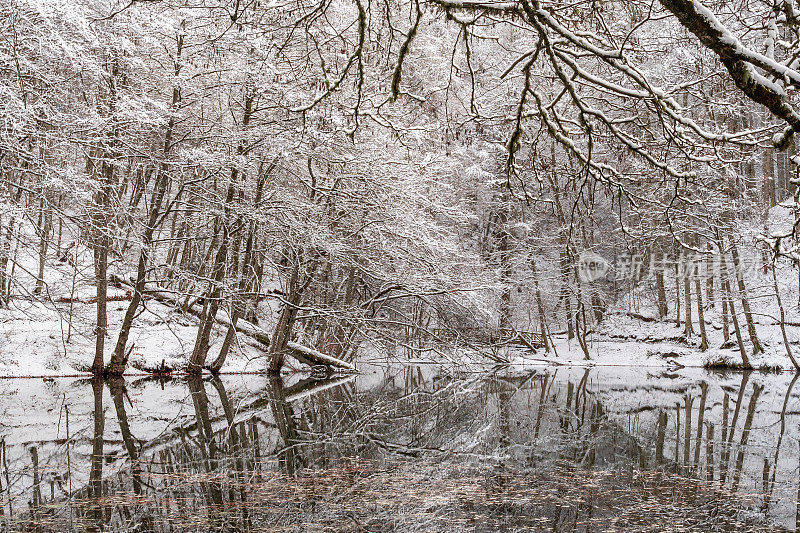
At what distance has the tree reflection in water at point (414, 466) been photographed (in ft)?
16.1

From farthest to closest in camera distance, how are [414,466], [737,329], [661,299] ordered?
[661,299] < [737,329] < [414,466]

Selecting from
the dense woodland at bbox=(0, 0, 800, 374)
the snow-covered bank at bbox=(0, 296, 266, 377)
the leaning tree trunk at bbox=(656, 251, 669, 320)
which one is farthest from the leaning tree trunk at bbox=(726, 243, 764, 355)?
the snow-covered bank at bbox=(0, 296, 266, 377)

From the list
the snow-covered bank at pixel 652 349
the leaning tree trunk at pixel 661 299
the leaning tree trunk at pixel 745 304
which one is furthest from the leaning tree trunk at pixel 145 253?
the leaning tree trunk at pixel 661 299

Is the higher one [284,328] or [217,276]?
[217,276]

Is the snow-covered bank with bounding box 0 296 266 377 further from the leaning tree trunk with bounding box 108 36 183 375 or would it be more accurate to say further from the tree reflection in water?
the tree reflection in water

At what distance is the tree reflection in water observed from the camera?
492cm

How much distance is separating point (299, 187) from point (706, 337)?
16.8m

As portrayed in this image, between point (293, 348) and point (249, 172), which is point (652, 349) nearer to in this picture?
point (293, 348)

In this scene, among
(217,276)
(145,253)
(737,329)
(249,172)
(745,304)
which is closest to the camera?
(145,253)

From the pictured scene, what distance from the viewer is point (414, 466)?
22.6 ft

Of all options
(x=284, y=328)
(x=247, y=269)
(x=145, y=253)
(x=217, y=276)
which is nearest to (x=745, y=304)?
(x=284, y=328)

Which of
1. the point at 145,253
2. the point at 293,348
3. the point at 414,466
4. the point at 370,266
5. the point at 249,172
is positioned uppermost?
the point at 249,172

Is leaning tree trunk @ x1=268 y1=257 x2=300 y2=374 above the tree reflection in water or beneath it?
above

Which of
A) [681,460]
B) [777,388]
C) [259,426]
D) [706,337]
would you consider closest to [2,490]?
[259,426]
